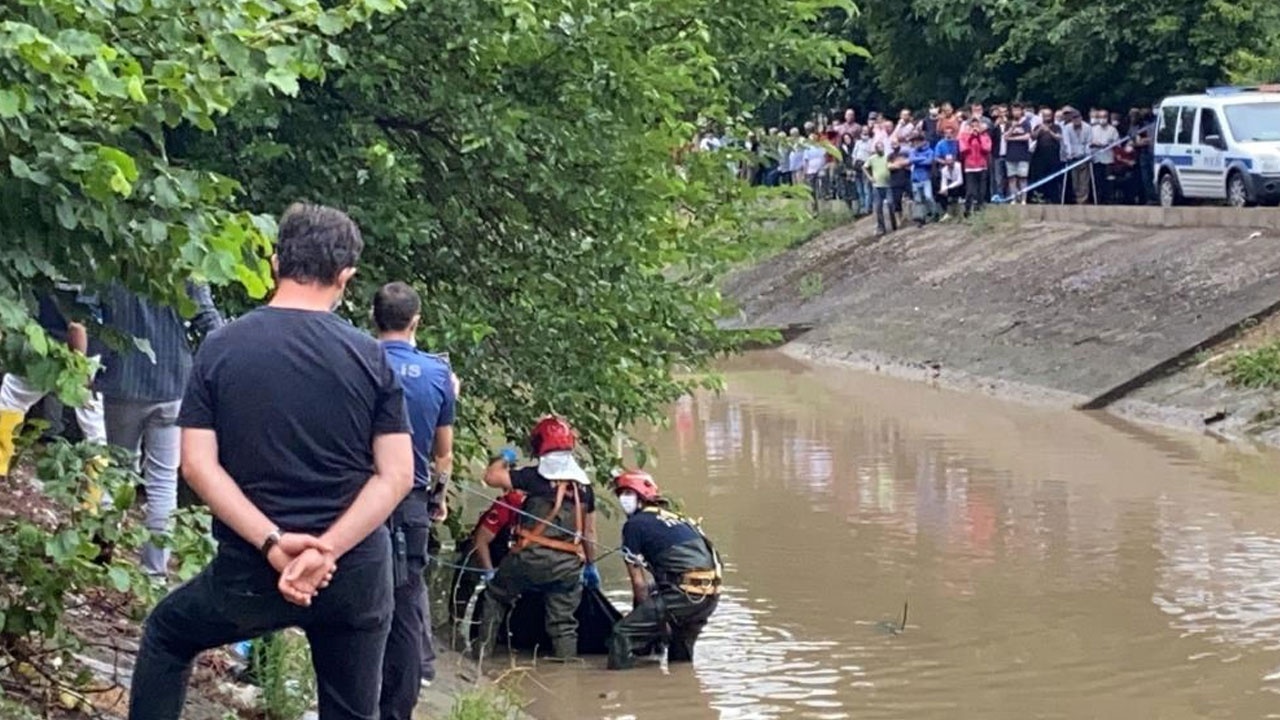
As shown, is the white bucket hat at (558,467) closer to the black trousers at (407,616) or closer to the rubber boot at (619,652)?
the rubber boot at (619,652)

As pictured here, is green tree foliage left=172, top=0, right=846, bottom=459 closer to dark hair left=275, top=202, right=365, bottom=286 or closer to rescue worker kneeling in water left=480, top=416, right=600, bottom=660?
rescue worker kneeling in water left=480, top=416, right=600, bottom=660

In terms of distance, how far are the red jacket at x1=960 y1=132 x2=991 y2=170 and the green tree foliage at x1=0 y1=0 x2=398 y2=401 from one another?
1149 inches

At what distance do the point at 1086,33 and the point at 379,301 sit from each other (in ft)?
103

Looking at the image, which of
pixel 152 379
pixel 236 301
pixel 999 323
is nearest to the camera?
pixel 152 379


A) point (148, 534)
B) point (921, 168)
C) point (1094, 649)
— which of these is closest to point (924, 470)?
point (1094, 649)

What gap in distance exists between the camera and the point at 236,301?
10.5 metres

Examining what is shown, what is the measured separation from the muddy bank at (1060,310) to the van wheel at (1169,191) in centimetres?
71

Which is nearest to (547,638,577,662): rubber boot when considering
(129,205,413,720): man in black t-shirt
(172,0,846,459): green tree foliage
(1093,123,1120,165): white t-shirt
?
(172,0,846,459): green tree foliage

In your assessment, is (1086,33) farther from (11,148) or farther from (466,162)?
(11,148)

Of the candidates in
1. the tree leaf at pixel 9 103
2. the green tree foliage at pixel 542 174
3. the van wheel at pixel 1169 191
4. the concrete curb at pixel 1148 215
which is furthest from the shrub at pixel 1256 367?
the tree leaf at pixel 9 103

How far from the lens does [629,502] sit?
37.3 ft

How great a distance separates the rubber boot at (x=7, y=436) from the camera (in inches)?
255

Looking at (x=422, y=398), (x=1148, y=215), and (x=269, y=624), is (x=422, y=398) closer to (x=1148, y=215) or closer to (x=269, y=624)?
(x=269, y=624)

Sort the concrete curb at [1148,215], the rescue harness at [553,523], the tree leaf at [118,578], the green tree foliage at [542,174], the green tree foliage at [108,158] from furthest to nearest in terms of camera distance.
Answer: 1. the concrete curb at [1148,215]
2. the rescue harness at [553,523]
3. the green tree foliage at [542,174]
4. the tree leaf at [118,578]
5. the green tree foliage at [108,158]
